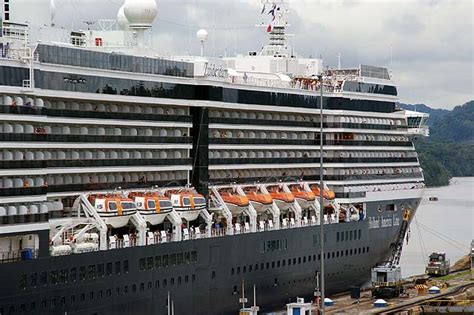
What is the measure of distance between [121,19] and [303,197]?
52.4ft

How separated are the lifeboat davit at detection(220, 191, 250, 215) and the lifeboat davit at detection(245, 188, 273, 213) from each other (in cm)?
119

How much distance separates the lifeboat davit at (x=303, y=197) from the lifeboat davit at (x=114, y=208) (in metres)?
18.2

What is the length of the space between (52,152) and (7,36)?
580 centimetres

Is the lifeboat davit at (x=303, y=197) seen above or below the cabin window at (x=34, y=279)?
above

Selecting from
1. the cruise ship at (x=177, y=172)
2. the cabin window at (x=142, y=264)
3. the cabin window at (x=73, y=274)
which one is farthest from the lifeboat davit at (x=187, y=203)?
the cabin window at (x=73, y=274)

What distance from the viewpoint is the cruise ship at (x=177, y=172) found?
192 feet

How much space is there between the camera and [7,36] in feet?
196

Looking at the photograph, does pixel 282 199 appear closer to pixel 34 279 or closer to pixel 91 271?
pixel 91 271

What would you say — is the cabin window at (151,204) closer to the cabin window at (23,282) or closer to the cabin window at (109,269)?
the cabin window at (109,269)

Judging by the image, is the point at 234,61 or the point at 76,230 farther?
the point at 234,61

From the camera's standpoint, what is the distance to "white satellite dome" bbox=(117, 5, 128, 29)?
74875mm

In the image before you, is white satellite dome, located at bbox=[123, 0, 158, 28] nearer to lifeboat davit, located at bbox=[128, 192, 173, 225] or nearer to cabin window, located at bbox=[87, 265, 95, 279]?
lifeboat davit, located at bbox=[128, 192, 173, 225]

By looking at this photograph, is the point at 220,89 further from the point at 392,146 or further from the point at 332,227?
the point at 392,146

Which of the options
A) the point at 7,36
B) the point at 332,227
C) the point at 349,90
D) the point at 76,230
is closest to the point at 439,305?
the point at 332,227
